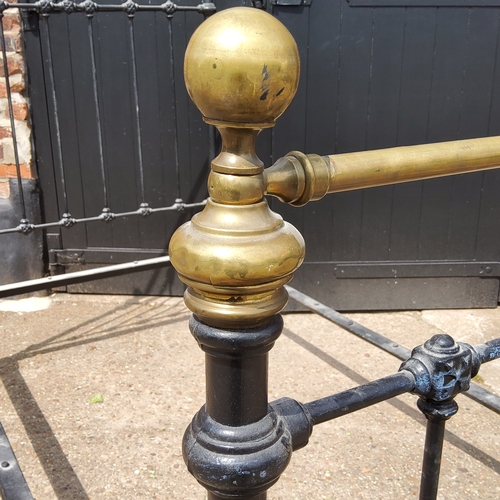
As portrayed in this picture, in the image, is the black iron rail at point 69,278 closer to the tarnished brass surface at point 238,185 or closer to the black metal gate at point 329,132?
the black metal gate at point 329,132

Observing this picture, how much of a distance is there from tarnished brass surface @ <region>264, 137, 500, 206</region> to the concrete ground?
4.36ft

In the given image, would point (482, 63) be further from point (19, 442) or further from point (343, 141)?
point (19, 442)

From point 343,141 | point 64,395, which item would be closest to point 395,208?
point 343,141

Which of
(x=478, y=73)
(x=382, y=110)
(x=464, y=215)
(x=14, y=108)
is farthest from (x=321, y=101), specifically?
(x=14, y=108)

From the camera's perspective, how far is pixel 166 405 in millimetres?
2271

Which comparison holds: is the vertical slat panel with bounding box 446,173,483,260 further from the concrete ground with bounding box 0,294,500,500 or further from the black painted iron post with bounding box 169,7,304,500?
the black painted iron post with bounding box 169,7,304,500

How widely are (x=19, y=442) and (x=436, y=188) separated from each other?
226 cm

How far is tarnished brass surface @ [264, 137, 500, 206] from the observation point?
748mm

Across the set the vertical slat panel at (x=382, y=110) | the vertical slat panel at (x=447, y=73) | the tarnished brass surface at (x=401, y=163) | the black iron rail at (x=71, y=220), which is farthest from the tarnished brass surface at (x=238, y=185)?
the vertical slat panel at (x=447, y=73)

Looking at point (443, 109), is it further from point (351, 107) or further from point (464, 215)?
point (464, 215)

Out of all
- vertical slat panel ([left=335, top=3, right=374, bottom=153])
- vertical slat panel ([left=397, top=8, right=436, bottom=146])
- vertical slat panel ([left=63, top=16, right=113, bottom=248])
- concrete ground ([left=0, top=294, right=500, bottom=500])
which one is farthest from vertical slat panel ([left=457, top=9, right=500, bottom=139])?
vertical slat panel ([left=63, top=16, right=113, bottom=248])

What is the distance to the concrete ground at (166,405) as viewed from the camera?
6.21ft

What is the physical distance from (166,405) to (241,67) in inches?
73.4

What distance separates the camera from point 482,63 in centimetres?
286
